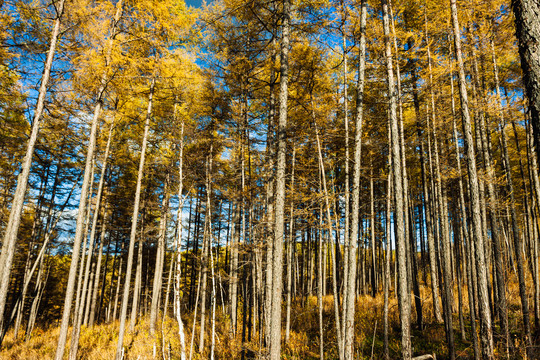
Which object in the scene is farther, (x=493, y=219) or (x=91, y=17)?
(x=493, y=219)

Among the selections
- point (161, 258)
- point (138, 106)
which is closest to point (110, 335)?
point (161, 258)

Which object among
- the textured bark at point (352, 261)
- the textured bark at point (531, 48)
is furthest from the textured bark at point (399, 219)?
the textured bark at point (531, 48)

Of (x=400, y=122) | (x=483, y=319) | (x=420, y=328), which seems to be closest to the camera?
(x=483, y=319)

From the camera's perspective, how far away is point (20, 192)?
21.1 feet

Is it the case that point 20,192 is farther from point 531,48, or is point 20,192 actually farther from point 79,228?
point 531,48

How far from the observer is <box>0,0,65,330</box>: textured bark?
6078 millimetres

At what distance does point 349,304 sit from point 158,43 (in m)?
9.84

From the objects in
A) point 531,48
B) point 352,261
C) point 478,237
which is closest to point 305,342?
point 352,261

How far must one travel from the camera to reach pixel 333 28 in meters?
Answer: 6.67

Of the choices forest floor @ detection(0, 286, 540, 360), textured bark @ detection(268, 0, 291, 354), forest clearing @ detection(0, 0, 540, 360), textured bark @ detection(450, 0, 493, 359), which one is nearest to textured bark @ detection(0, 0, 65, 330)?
forest clearing @ detection(0, 0, 540, 360)

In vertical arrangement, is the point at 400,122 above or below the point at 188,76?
below

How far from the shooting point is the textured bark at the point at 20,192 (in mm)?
6078

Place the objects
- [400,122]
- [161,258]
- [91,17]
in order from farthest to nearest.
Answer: [161,258] < [400,122] < [91,17]

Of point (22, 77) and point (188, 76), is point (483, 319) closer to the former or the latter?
point (188, 76)
